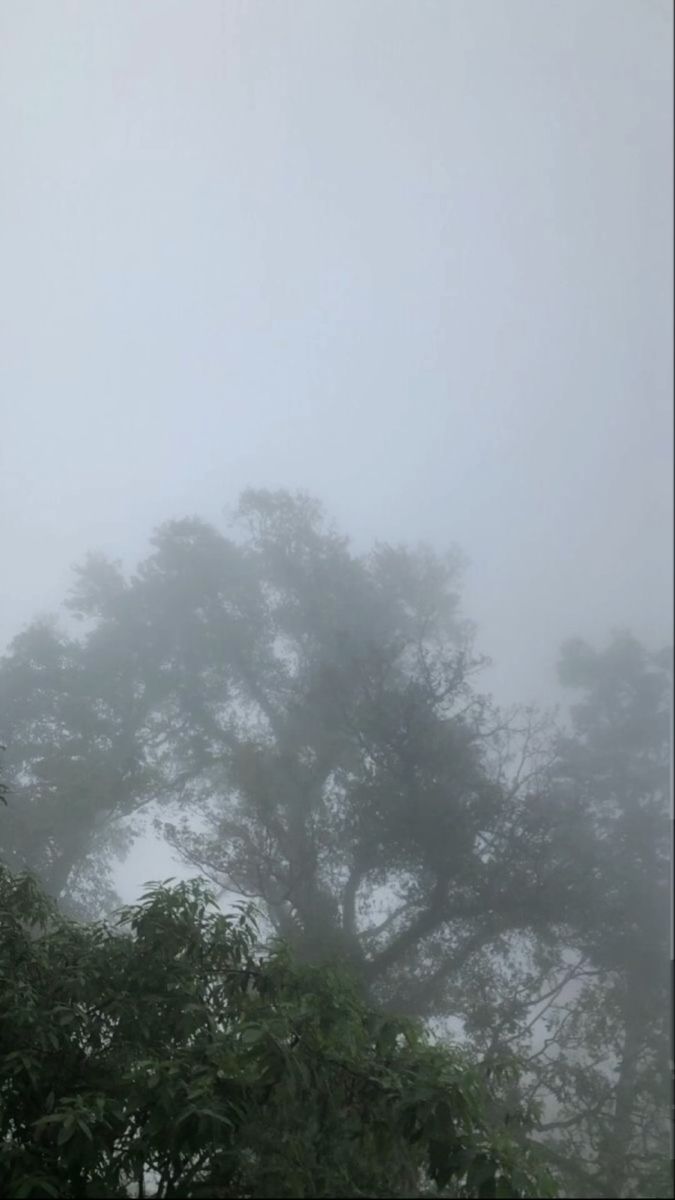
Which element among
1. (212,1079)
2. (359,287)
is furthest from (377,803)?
(359,287)

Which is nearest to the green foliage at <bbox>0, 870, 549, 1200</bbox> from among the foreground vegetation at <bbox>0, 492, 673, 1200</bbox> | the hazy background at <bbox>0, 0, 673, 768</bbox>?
the foreground vegetation at <bbox>0, 492, 673, 1200</bbox>

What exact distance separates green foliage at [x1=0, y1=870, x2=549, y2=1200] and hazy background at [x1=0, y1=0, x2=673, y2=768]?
3.87 ft

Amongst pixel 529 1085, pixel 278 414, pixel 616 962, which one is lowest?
pixel 529 1085

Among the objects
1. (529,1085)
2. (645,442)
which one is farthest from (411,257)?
(529,1085)

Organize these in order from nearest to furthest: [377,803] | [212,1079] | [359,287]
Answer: [212,1079], [377,803], [359,287]

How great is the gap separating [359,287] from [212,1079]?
299 centimetres

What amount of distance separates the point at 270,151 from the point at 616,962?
369cm

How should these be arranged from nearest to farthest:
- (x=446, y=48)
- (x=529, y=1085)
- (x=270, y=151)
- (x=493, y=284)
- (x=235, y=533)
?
(x=529, y=1085), (x=493, y=284), (x=446, y=48), (x=235, y=533), (x=270, y=151)

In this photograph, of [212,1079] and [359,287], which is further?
[359,287]

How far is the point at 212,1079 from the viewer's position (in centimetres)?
158

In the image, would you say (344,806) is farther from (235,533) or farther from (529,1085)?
(235,533)

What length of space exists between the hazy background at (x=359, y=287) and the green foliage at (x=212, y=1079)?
1181mm

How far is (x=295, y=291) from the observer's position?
3.93 m

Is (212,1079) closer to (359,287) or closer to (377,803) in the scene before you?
(377,803)
